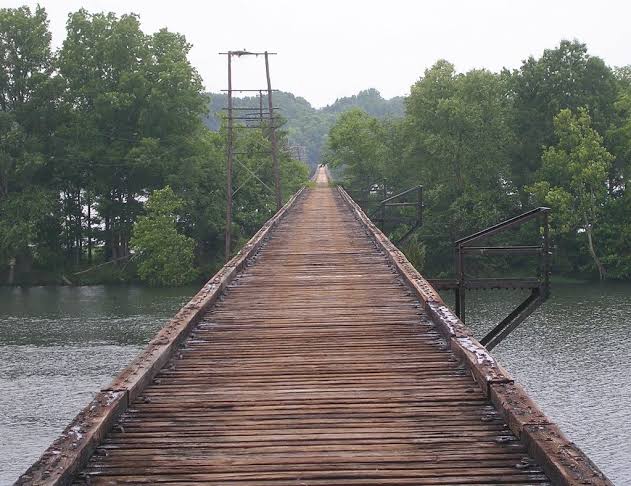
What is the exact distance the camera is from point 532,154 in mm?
45719

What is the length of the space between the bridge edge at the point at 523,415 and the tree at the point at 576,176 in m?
34.1

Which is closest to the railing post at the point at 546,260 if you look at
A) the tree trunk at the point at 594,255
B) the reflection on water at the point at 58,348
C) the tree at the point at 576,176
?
the reflection on water at the point at 58,348

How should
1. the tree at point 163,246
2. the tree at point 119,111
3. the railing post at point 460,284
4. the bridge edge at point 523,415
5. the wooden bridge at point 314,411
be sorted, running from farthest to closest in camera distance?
the tree at point 119,111, the tree at point 163,246, the railing post at point 460,284, the wooden bridge at point 314,411, the bridge edge at point 523,415

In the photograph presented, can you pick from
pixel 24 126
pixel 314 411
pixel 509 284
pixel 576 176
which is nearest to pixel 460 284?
pixel 509 284

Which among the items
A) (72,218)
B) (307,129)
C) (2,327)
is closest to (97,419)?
(2,327)

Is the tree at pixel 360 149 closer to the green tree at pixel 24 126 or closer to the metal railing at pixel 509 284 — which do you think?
the green tree at pixel 24 126

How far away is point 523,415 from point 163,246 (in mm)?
36324

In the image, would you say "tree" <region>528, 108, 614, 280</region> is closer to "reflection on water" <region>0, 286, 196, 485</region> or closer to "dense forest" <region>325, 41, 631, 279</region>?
"dense forest" <region>325, 41, 631, 279</region>

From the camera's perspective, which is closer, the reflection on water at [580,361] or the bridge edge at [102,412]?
the bridge edge at [102,412]

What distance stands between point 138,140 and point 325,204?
17782 mm

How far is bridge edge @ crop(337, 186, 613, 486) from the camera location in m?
4.21

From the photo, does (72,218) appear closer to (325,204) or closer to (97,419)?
(325,204)

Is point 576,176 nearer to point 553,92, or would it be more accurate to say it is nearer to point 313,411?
point 553,92

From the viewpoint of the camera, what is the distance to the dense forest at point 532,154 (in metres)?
41.2
